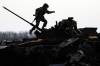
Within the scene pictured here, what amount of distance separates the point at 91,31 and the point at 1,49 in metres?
4.91

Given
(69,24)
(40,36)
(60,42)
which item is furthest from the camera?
(40,36)

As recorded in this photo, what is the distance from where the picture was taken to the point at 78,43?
13578 millimetres

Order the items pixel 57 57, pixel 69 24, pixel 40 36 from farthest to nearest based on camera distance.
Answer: pixel 40 36 < pixel 69 24 < pixel 57 57

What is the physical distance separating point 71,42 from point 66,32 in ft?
5.17

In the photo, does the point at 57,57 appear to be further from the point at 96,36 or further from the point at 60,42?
the point at 96,36

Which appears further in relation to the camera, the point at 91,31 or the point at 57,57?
the point at 91,31

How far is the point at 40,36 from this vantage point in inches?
640

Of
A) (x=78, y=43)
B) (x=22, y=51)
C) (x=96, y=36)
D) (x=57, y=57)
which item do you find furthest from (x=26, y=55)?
(x=96, y=36)

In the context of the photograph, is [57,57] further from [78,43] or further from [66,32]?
[66,32]

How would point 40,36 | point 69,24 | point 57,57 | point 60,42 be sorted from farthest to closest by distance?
point 40,36 → point 69,24 → point 60,42 → point 57,57

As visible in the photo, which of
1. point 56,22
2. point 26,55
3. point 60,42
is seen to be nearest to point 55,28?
point 56,22

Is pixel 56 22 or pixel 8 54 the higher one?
pixel 56 22

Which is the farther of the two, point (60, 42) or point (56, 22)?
point (56, 22)

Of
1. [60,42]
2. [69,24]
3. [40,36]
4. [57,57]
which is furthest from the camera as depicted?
[40,36]
